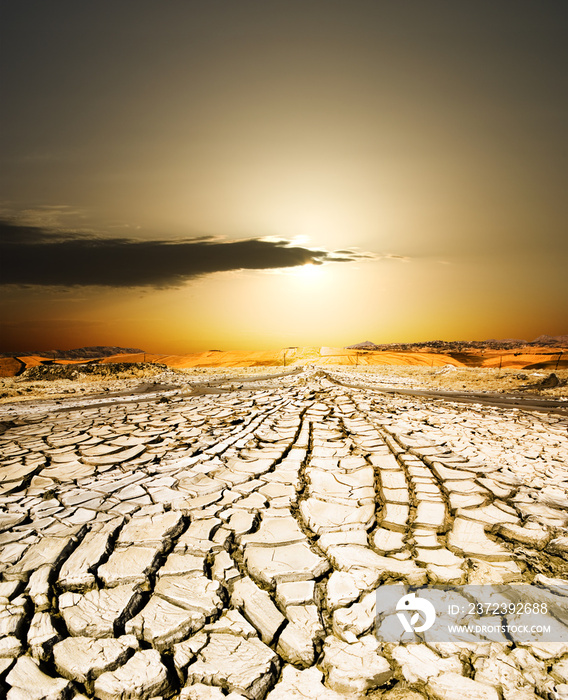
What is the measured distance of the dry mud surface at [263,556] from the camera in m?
1.32

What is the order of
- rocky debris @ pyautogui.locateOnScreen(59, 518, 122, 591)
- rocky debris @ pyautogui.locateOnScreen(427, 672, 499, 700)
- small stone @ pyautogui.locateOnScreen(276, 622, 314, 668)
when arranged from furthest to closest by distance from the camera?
1. rocky debris @ pyautogui.locateOnScreen(59, 518, 122, 591)
2. small stone @ pyautogui.locateOnScreen(276, 622, 314, 668)
3. rocky debris @ pyautogui.locateOnScreen(427, 672, 499, 700)

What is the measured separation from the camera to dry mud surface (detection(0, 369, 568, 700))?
132 centimetres

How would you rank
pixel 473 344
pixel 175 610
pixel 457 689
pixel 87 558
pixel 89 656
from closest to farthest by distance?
pixel 457 689, pixel 89 656, pixel 175 610, pixel 87 558, pixel 473 344

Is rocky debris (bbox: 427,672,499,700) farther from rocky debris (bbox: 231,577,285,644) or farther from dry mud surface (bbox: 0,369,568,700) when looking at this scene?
rocky debris (bbox: 231,577,285,644)

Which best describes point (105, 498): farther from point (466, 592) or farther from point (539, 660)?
point (539, 660)

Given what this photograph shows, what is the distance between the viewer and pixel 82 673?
132cm

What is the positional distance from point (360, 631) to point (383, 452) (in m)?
2.09

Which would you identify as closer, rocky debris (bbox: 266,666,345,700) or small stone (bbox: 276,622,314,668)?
rocky debris (bbox: 266,666,345,700)

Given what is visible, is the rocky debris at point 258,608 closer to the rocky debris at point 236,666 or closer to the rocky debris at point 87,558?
the rocky debris at point 236,666

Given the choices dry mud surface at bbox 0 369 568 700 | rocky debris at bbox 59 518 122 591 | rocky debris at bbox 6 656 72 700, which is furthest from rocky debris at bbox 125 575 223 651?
rocky debris at bbox 59 518 122 591

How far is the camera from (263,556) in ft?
6.43

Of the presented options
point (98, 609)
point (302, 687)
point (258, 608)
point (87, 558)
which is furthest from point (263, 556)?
point (87, 558)

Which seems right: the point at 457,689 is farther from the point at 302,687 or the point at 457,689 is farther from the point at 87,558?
the point at 87,558

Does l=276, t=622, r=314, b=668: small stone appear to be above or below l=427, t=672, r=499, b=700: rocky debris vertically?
below
